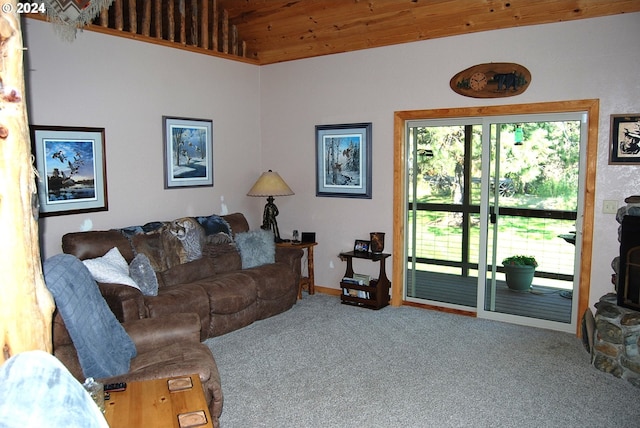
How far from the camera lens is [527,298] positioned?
16.5 feet

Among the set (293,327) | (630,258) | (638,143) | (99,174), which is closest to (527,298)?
(630,258)

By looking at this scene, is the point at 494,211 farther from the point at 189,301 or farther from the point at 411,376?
the point at 189,301

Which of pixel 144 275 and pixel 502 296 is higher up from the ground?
pixel 144 275

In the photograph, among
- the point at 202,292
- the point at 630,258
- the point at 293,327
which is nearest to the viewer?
the point at 630,258

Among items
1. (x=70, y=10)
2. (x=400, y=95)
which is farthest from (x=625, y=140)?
(x=70, y=10)

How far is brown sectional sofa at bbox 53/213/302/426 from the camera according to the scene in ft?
9.14

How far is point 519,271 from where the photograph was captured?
5020 millimetres

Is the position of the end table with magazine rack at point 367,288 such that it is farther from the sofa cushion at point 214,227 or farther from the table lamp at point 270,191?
the sofa cushion at point 214,227

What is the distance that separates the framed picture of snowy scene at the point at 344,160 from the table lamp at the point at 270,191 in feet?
1.46

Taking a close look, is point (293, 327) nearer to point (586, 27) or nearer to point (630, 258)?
point (630, 258)

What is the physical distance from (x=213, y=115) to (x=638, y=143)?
4.11 metres

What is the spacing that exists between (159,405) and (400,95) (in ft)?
13.2

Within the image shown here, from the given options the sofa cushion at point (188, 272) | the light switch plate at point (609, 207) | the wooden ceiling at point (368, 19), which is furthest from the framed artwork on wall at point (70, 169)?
the light switch plate at point (609, 207)

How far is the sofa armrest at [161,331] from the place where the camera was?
3.18 m
